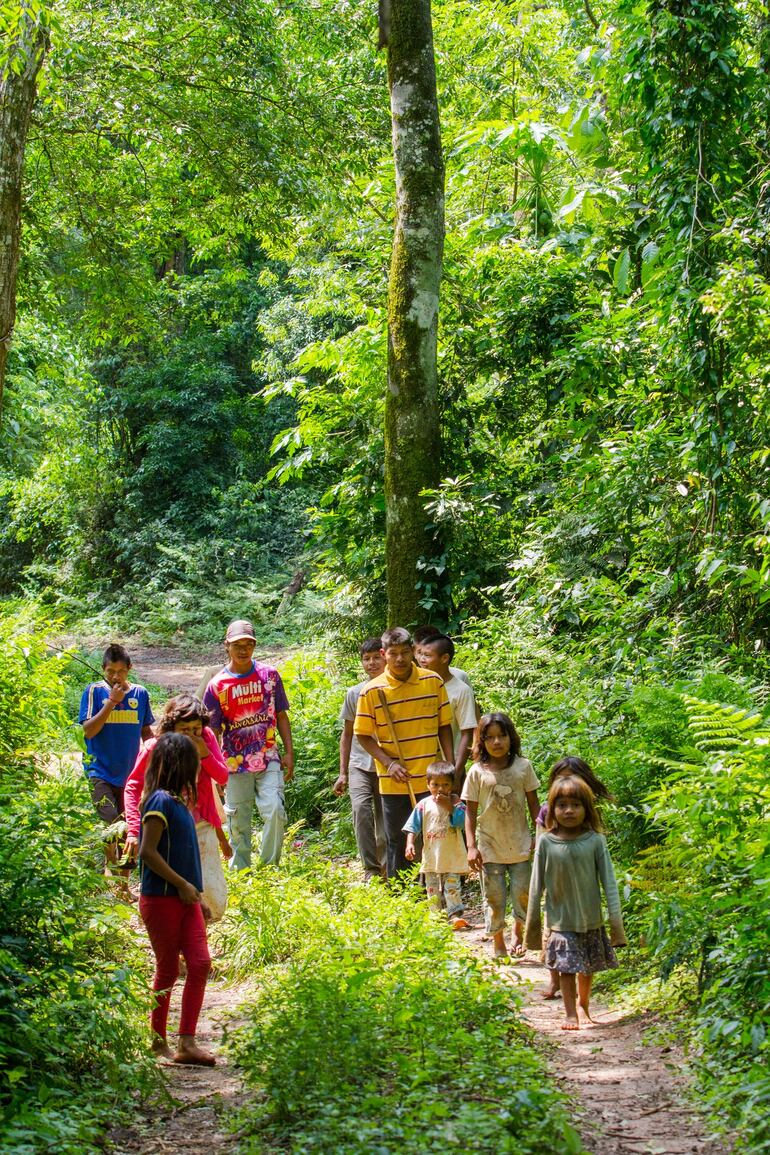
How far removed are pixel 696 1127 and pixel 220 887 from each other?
135 inches

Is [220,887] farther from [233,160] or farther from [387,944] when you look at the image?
[233,160]

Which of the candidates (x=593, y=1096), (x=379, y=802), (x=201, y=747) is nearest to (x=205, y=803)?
(x=201, y=747)

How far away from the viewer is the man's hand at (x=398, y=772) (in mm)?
8289

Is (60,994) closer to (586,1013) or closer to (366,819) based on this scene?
(586,1013)

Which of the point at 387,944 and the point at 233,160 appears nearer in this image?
the point at 387,944

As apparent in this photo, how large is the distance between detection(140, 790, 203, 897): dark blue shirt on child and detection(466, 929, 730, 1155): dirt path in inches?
70.4

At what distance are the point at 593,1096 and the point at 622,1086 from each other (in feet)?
0.57

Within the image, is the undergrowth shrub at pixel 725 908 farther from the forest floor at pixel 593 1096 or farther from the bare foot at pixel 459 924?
the bare foot at pixel 459 924

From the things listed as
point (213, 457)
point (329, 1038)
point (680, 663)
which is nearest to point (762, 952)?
point (329, 1038)

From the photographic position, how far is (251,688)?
8.87 m

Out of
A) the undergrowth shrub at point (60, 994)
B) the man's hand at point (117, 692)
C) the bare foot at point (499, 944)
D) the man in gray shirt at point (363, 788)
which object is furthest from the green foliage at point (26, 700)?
the bare foot at point (499, 944)

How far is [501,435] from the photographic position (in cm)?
1366

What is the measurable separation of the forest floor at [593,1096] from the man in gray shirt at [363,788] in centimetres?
252

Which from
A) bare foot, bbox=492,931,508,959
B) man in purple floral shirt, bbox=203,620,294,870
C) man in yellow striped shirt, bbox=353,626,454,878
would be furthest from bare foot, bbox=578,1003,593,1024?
man in purple floral shirt, bbox=203,620,294,870
